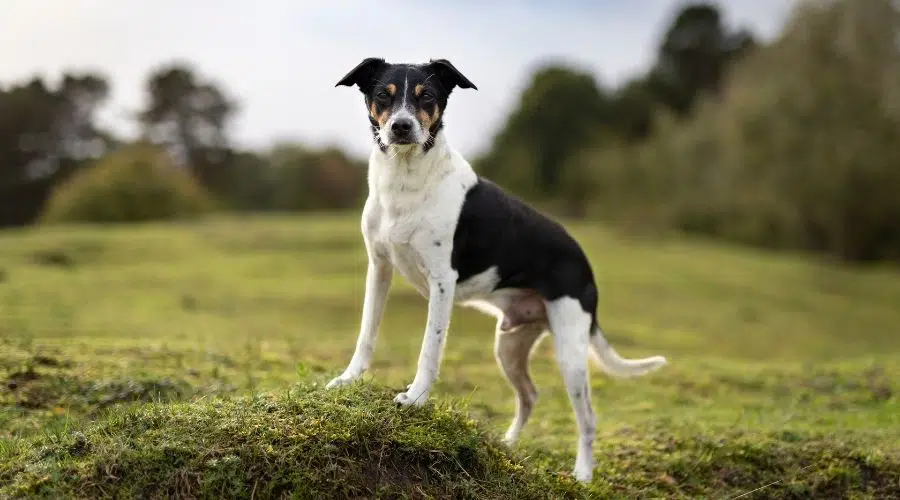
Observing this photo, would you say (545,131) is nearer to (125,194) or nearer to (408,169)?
(125,194)

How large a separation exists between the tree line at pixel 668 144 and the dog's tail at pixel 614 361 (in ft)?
103

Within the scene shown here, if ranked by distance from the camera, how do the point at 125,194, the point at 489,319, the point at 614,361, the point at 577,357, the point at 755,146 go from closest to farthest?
the point at 577,357, the point at 614,361, the point at 489,319, the point at 755,146, the point at 125,194

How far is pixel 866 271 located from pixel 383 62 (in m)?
36.8

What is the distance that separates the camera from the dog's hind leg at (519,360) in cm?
793

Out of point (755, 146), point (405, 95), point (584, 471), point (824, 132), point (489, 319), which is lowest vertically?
point (489, 319)

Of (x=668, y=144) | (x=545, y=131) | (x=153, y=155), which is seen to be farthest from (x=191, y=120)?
(x=668, y=144)

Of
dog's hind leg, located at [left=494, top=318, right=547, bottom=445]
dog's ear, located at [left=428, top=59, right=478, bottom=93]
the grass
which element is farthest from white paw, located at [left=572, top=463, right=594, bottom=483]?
dog's ear, located at [left=428, top=59, right=478, bottom=93]

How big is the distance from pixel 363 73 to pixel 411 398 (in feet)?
7.85

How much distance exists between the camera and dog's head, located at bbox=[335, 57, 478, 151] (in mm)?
6395

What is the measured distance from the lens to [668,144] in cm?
5041

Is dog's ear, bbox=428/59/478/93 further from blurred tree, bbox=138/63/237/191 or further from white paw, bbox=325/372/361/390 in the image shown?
blurred tree, bbox=138/63/237/191

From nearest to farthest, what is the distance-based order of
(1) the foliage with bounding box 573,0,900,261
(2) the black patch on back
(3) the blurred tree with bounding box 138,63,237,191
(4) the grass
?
1. (4) the grass
2. (2) the black patch on back
3. (1) the foliage with bounding box 573,0,900,261
4. (3) the blurred tree with bounding box 138,63,237,191

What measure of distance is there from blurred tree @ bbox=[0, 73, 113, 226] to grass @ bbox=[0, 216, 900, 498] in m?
23.6

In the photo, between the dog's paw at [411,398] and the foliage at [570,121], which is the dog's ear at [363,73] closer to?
the dog's paw at [411,398]
